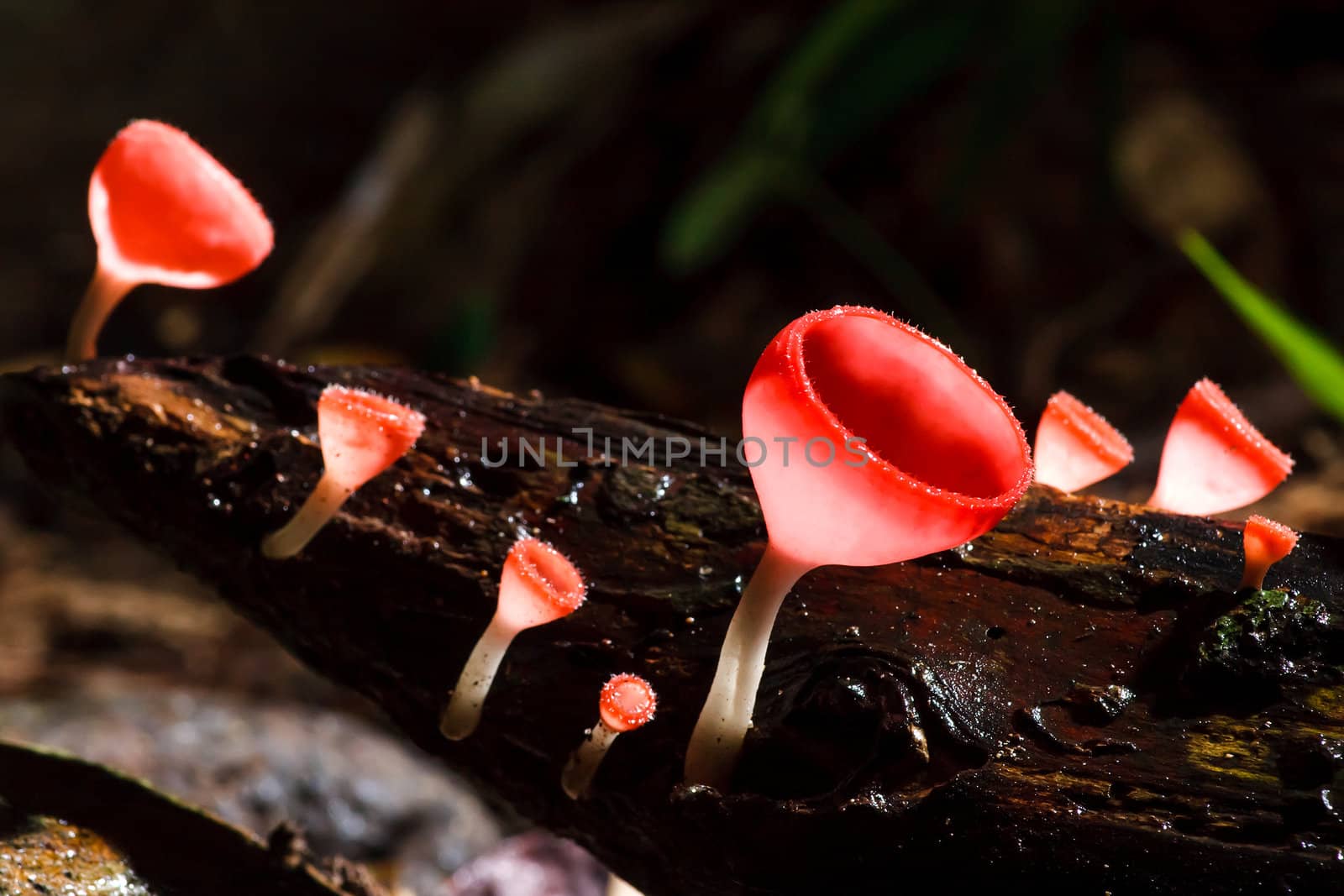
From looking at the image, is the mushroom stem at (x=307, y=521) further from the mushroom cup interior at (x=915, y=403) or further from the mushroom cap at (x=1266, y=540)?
the mushroom cap at (x=1266, y=540)

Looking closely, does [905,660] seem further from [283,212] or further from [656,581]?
[283,212]

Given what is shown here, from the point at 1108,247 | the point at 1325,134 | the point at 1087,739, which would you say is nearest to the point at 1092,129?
the point at 1108,247

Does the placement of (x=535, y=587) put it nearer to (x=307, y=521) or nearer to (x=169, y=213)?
(x=307, y=521)

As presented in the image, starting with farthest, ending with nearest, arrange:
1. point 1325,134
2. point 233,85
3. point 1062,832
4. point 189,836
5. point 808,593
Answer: point 233,85 < point 1325,134 < point 189,836 < point 808,593 < point 1062,832

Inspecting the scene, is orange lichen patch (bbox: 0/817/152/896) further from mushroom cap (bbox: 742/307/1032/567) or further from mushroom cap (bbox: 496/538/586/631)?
mushroom cap (bbox: 742/307/1032/567)

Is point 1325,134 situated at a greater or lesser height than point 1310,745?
greater

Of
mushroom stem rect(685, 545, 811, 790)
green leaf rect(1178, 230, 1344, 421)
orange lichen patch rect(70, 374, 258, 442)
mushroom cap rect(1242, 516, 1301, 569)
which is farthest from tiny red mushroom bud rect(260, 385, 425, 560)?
green leaf rect(1178, 230, 1344, 421)

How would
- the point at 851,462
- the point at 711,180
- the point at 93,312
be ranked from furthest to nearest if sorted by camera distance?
the point at 711,180 → the point at 93,312 → the point at 851,462

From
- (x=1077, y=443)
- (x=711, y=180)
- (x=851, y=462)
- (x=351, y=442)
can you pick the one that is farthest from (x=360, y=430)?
(x=711, y=180)
